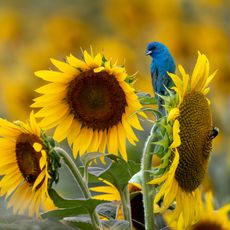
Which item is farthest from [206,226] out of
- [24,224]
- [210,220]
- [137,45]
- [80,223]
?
[137,45]

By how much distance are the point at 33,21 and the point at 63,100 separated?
126 inches

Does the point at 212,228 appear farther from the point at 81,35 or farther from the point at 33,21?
the point at 33,21

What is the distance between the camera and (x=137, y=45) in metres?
3.28

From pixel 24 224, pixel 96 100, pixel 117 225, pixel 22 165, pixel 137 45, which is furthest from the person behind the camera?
pixel 137 45

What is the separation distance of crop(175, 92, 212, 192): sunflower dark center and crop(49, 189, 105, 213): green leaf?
12 centimetres

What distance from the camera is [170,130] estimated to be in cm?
100

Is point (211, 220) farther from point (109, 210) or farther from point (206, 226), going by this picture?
point (109, 210)

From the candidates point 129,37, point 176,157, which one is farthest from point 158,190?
point 129,37

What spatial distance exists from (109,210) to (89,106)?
0.15 m

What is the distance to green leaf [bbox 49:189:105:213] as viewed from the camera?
3.23ft

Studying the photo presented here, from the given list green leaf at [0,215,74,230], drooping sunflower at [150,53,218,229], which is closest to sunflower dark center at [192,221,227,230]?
drooping sunflower at [150,53,218,229]

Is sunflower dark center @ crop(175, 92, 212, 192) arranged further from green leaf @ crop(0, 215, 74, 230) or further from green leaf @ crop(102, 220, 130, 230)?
green leaf @ crop(0, 215, 74, 230)

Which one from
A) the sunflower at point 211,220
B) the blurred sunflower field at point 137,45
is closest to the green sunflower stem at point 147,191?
the sunflower at point 211,220

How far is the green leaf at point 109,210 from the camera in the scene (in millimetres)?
1108
